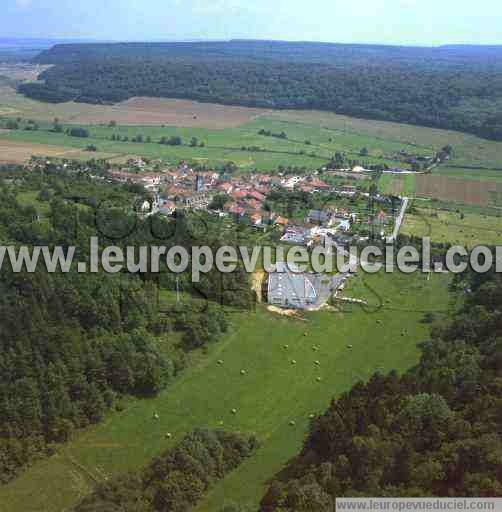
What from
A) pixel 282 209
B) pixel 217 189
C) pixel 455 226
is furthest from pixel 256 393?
pixel 217 189

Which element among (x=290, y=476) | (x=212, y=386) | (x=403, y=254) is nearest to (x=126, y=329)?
(x=212, y=386)

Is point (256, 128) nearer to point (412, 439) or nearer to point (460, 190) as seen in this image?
point (460, 190)

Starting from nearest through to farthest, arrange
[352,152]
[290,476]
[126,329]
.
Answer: [290,476] < [126,329] < [352,152]

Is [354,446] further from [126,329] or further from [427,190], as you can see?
[427,190]

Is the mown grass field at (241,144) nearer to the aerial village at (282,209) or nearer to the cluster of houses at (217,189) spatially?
the aerial village at (282,209)

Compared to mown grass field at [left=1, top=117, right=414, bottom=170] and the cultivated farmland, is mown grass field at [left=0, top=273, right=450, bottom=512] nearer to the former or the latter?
the cultivated farmland

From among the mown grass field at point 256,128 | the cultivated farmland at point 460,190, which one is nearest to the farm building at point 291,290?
the cultivated farmland at point 460,190

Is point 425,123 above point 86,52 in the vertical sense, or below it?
below
